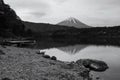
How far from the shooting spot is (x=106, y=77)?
79.6 feet

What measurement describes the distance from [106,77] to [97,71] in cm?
331

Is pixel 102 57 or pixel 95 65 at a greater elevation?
pixel 95 65

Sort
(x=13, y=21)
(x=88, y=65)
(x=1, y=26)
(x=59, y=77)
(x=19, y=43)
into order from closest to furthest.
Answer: (x=59, y=77) → (x=88, y=65) → (x=19, y=43) → (x=1, y=26) → (x=13, y=21)

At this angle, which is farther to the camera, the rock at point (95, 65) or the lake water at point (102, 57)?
the rock at point (95, 65)

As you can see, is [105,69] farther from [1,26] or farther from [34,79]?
[1,26]

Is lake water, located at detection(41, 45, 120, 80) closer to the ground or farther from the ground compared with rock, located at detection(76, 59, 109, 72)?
closer to the ground

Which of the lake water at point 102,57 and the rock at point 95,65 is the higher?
the rock at point 95,65

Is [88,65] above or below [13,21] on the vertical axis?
below

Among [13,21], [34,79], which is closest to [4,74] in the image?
Result: [34,79]

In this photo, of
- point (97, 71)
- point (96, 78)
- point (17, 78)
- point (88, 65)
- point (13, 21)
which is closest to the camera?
point (17, 78)

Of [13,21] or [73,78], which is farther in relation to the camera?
[13,21]

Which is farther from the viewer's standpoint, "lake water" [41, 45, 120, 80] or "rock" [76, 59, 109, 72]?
"rock" [76, 59, 109, 72]

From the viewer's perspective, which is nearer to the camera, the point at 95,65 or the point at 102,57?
the point at 95,65

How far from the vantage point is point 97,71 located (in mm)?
27516
